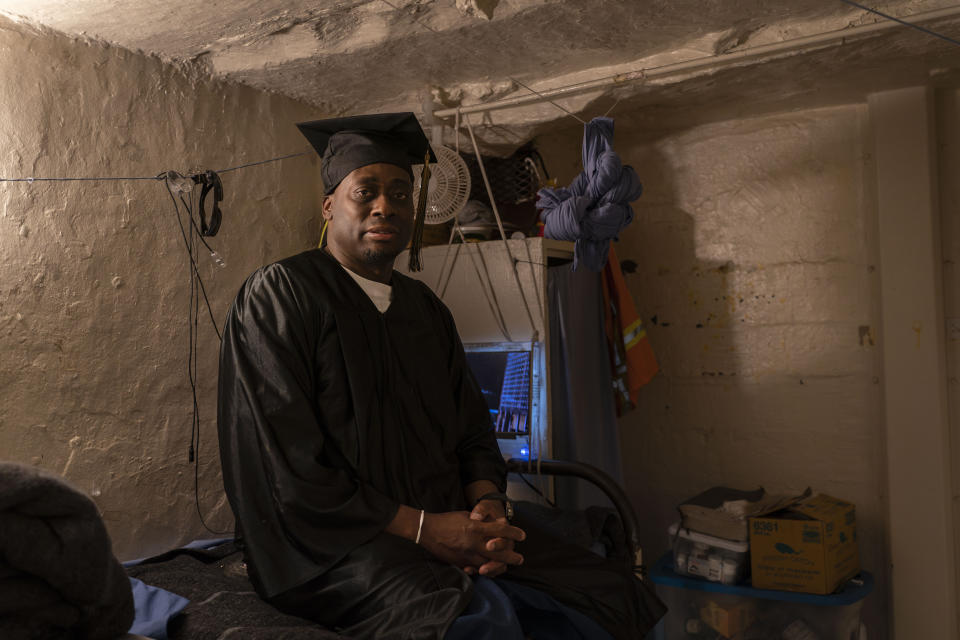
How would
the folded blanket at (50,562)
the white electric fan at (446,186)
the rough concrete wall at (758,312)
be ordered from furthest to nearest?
1. the rough concrete wall at (758,312)
2. the white electric fan at (446,186)
3. the folded blanket at (50,562)

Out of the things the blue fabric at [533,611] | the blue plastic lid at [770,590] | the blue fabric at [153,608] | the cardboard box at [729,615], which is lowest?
the cardboard box at [729,615]

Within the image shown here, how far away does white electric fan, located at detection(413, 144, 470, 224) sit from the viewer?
2.55 meters

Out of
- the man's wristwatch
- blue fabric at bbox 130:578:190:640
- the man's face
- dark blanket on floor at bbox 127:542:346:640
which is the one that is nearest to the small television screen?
the man's wristwatch

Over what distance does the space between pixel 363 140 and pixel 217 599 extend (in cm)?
112

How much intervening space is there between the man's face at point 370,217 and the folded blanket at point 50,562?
102cm

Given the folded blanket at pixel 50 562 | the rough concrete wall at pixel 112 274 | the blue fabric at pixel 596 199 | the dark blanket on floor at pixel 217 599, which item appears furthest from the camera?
the blue fabric at pixel 596 199

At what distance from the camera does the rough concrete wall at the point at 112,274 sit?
183 cm

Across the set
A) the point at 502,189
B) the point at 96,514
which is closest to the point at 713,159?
the point at 502,189

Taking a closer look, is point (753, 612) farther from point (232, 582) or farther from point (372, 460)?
point (232, 582)

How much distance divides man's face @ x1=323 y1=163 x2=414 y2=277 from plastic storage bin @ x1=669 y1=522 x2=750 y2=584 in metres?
1.40

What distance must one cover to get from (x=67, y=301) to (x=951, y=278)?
9.06 ft

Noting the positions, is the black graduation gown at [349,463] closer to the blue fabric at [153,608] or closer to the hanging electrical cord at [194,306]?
the blue fabric at [153,608]

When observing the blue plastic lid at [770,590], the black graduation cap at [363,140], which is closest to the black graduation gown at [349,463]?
the black graduation cap at [363,140]

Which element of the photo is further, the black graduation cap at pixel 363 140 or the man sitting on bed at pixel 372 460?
the black graduation cap at pixel 363 140
